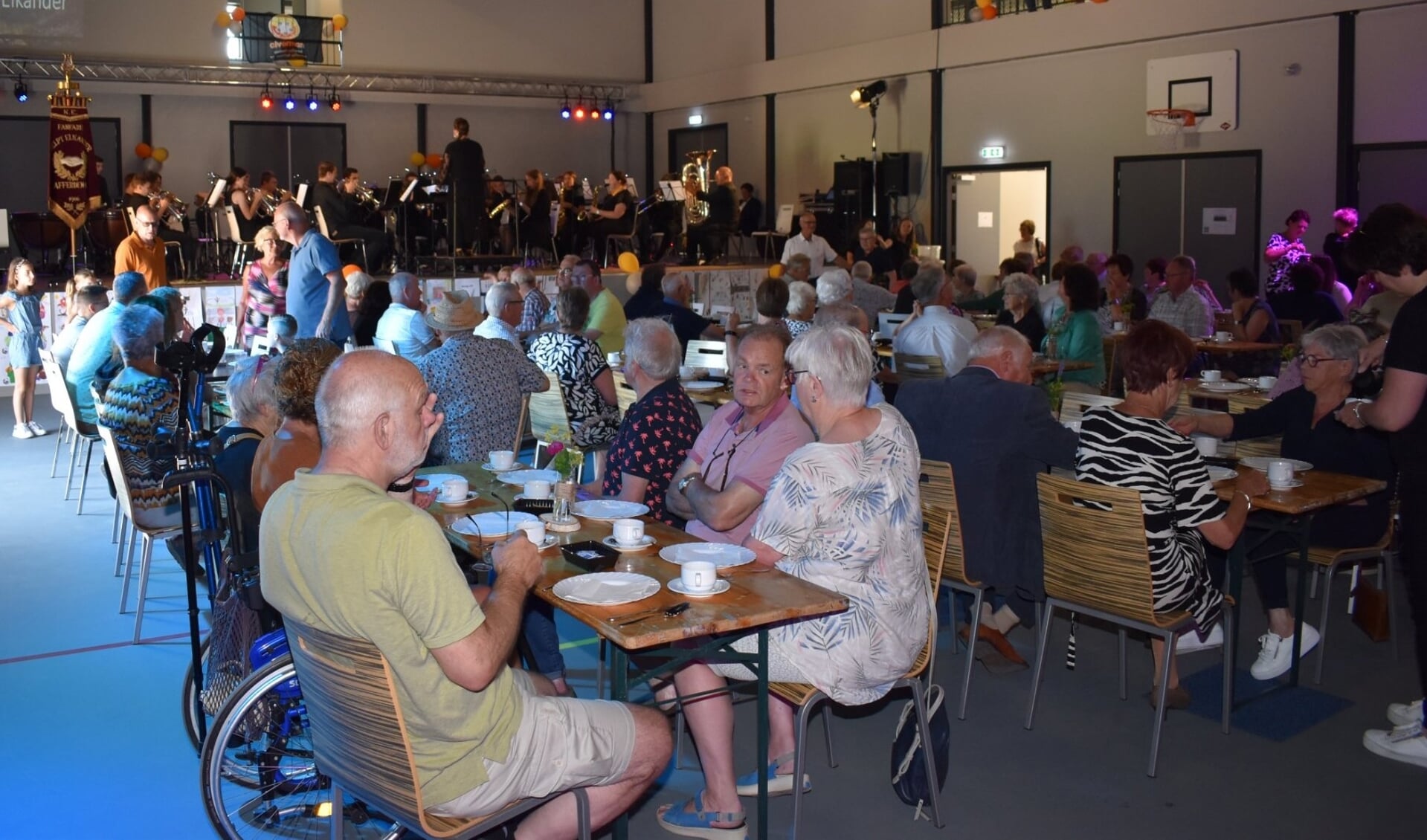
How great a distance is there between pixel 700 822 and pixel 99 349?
4.96 m

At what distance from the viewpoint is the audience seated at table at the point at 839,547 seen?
3.11 metres

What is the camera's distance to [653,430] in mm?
4031

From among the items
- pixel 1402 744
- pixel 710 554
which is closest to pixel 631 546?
pixel 710 554

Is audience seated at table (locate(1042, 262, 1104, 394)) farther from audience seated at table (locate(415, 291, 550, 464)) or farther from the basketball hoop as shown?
the basketball hoop

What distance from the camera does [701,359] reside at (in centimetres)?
727

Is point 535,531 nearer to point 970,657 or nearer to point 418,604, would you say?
point 418,604

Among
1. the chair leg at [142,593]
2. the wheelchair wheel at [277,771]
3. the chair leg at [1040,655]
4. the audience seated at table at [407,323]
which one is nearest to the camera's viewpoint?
the wheelchair wheel at [277,771]

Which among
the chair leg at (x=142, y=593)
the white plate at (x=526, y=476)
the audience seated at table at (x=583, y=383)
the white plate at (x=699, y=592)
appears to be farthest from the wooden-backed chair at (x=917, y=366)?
the white plate at (x=699, y=592)

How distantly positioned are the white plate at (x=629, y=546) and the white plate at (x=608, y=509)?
23cm

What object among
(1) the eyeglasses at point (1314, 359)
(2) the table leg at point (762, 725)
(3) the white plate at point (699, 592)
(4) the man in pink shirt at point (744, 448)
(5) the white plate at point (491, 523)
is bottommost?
(2) the table leg at point (762, 725)

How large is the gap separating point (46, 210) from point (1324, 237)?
51.0 ft

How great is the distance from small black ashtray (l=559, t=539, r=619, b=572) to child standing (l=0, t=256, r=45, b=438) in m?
7.02

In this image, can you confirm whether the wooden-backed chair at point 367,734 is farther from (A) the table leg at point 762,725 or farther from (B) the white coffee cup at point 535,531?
(B) the white coffee cup at point 535,531

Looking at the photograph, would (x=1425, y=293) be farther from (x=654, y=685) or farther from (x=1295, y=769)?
(x=654, y=685)
